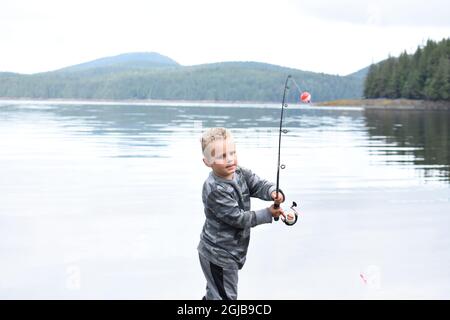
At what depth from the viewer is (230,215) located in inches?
205

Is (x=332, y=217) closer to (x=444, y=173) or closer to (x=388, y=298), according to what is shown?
(x=388, y=298)

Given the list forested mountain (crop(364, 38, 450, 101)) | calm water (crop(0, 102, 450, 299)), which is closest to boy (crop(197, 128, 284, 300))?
calm water (crop(0, 102, 450, 299))

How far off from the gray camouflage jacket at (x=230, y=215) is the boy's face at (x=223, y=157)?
0.15 metres

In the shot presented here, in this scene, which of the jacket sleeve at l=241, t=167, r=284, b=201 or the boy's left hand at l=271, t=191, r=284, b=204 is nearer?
→ the boy's left hand at l=271, t=191, r=284, b=204

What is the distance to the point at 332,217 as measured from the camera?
477 inches

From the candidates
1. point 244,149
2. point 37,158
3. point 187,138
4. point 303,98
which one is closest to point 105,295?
point 303,98

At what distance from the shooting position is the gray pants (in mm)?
5496

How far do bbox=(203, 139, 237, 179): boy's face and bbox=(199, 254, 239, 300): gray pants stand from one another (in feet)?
2.42

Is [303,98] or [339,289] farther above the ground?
[303,98]

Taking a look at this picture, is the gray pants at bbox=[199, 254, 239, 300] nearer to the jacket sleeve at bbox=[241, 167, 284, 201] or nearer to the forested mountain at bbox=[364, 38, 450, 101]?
the jacket sleeve at bbox=[241, 167, 284, 201]

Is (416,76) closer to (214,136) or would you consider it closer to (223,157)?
(223,157)

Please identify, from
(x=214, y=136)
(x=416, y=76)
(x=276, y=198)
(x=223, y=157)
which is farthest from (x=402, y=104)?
(x=214, y=136)

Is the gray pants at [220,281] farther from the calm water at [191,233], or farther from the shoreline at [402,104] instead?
the shoreline at [402,104]

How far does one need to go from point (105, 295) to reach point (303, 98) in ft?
10.4
